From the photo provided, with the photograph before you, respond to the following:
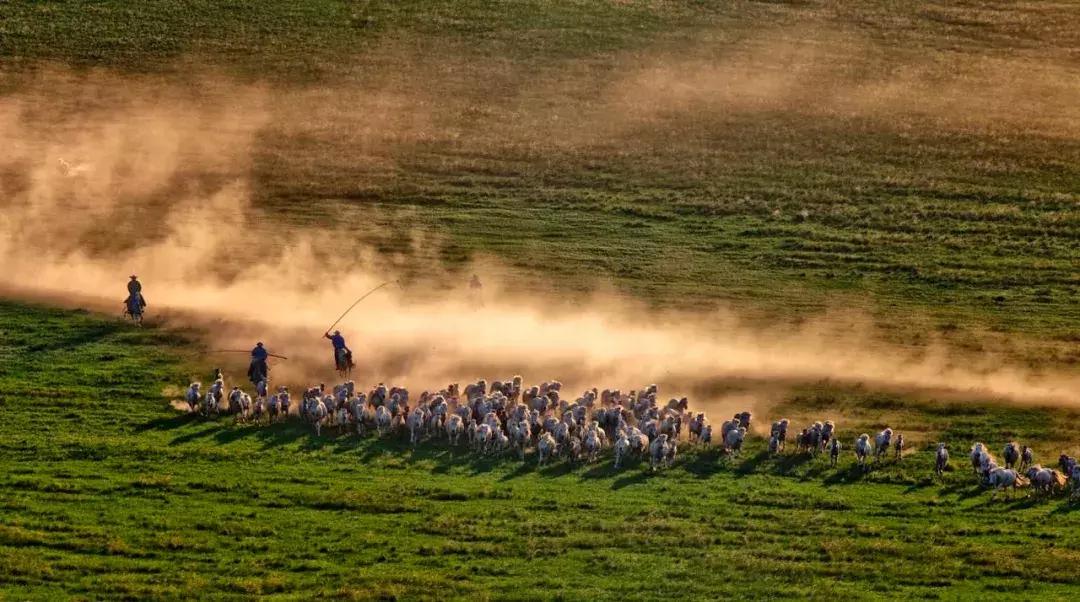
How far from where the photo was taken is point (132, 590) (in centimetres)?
3981

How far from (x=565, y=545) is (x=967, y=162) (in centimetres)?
5166


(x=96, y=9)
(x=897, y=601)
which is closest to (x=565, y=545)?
(x=897, y=601)

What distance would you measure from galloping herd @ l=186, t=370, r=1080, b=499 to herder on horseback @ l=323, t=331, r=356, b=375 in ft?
8.74

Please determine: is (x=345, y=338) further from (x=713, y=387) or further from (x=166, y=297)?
(x=713, y=387)

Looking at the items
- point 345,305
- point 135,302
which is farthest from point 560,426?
point 135,302

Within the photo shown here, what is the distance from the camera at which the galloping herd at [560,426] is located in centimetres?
4806

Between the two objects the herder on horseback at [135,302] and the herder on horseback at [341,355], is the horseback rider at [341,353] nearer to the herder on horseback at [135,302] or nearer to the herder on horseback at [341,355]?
the herder on horseback at [341,355]

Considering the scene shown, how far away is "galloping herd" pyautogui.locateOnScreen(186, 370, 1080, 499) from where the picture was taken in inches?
1892

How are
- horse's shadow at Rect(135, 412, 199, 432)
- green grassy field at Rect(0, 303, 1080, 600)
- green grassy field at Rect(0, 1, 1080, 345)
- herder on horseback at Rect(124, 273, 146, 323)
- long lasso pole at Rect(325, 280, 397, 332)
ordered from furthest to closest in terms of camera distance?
green grassy field at Rect(0, 1, 1080, 345) < long lasso pole at Rect(325, 280, 397, 332) < herder on horseback at Rect(124, 273, 146, 323) < horse's shadow at Rect(135, 412, 199, 432) < green grassy field at Rect(0, 303, 1080, 600)

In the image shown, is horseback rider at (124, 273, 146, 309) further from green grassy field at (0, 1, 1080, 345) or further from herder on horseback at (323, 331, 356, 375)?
green grassy field at (0, 1, 1080, 345)

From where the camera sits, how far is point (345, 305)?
64125 millimetres

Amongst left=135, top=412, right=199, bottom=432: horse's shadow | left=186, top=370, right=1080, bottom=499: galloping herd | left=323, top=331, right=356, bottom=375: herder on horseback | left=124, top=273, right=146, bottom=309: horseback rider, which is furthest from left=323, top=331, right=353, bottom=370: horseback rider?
left=124, top=273, right=146, bottom=309: horseback rider

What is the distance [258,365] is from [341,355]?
302 centimetres

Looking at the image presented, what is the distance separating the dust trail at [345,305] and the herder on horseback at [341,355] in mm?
586
